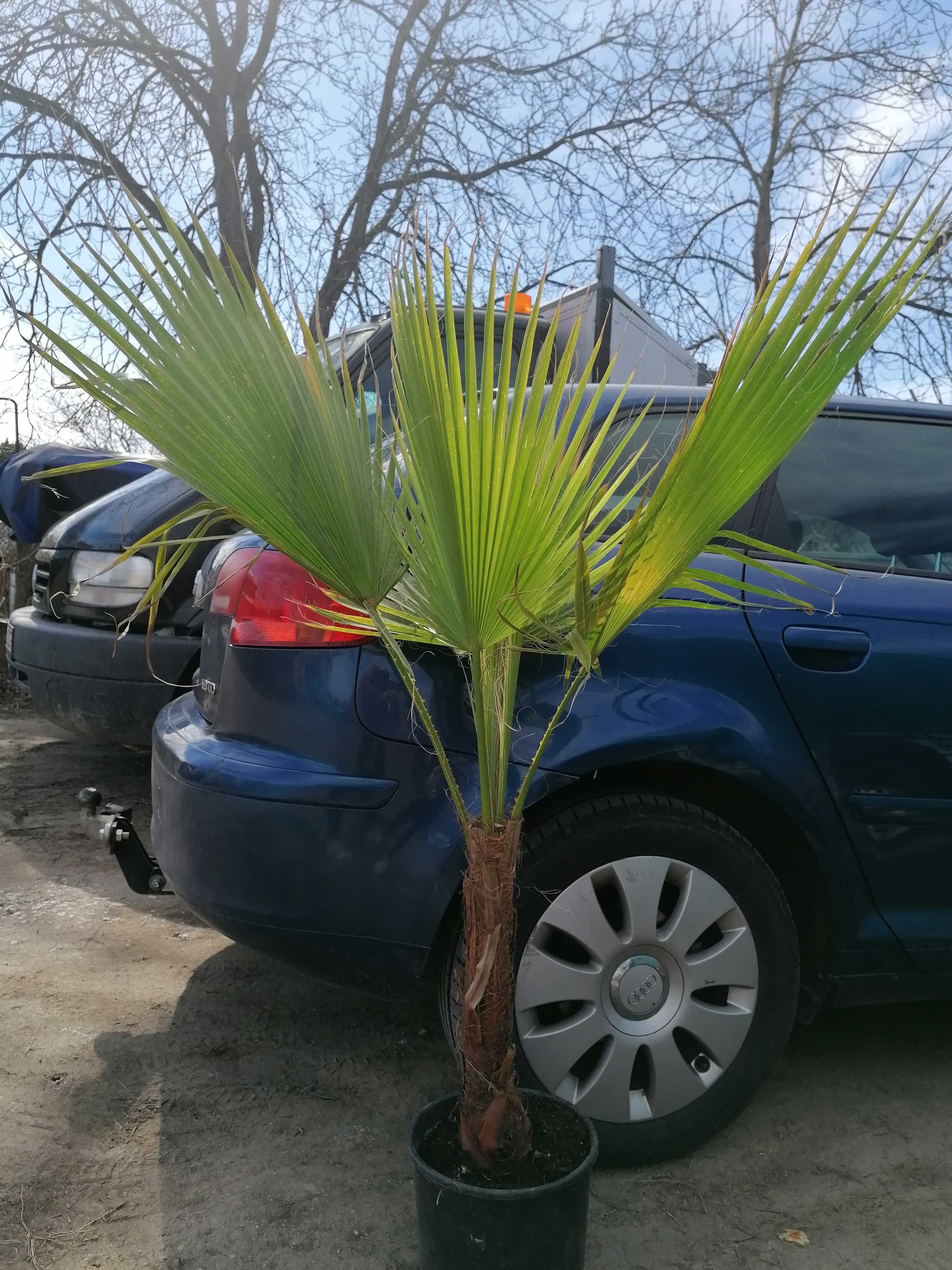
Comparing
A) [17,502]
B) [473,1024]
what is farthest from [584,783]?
[17,502]

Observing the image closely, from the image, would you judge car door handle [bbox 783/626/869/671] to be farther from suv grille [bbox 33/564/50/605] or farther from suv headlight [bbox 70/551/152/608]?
suv grille [bbox 33/564/50/605]

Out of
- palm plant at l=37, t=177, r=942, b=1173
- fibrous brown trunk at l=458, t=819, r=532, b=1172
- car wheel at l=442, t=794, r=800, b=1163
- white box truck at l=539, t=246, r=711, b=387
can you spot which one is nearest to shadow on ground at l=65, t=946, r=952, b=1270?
car wheel at l=442, t=794, r=800, b=1163

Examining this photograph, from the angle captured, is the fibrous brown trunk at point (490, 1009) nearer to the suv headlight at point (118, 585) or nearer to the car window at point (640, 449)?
the car window at point (640, 449)

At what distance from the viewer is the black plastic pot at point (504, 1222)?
171cm

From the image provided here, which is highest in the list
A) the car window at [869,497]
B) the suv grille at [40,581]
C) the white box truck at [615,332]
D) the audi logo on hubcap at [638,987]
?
the white box truck at [615,332]

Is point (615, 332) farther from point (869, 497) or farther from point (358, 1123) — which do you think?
point (358, 1123)

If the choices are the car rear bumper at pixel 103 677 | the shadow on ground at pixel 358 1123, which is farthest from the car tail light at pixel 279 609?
the car rear bumper at pixel 103 677

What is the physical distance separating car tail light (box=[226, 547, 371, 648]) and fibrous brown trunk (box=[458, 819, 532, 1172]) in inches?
26.7

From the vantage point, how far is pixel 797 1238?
2.16 meters

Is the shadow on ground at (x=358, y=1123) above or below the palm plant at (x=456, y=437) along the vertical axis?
below

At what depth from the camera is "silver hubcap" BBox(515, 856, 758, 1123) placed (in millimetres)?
2225

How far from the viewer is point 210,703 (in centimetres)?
259

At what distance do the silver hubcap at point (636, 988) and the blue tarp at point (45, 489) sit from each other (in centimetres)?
411

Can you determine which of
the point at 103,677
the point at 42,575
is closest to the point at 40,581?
the point at 42,575
